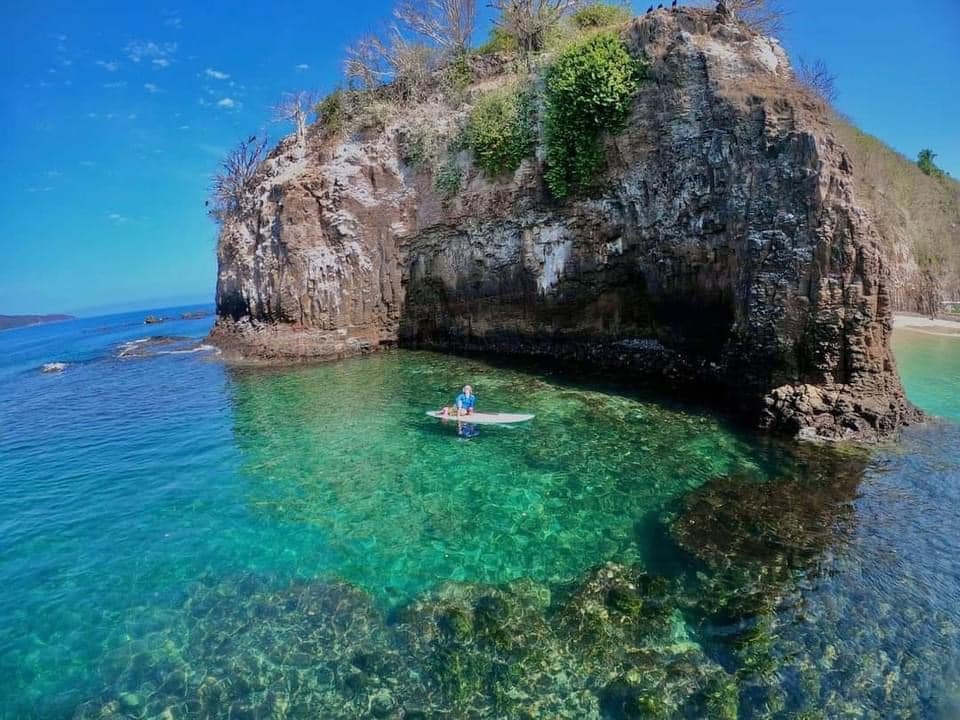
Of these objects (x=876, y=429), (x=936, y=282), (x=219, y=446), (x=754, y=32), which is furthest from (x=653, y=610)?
(x=936, y=282)

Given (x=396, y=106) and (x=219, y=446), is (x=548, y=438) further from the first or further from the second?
(x=396, y=106)

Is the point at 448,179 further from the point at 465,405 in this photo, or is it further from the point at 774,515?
the point at 774,515

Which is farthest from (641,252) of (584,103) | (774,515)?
(774,515)

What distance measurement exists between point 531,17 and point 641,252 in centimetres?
1347

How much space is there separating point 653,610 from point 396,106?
24953mm

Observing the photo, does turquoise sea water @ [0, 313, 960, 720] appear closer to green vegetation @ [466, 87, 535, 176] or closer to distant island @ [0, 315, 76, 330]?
green vegetation @ [466, 87, 535, 176]

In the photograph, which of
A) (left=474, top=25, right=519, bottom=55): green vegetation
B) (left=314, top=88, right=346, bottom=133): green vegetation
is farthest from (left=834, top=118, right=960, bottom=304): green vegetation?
(left=314, top=88, right=346, bottom=133): green vegetation

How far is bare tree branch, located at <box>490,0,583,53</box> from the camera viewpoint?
22.7 m

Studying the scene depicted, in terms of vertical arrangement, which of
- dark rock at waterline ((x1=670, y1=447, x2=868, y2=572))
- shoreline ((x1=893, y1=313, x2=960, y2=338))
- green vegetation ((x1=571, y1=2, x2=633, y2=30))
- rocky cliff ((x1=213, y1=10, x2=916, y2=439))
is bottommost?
dark rock at waterline ((x1=670, y1=447, x2=868, y2=572))

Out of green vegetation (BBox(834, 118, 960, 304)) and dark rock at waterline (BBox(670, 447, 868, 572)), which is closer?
dark rock at waterline (BBox(670, 447, 868, 572))

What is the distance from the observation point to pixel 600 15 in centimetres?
2194

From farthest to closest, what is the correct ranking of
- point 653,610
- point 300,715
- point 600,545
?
point 600,545, point 653,610, point 300,715

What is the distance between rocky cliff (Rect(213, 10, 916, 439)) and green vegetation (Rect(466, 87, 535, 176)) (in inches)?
26.2

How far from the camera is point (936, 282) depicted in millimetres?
34156
